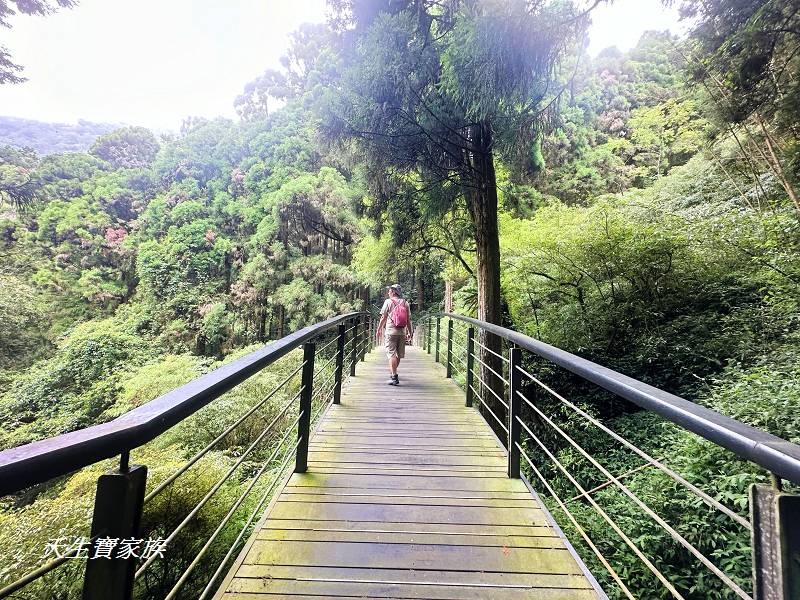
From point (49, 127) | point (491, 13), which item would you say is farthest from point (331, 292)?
point (49, 127)

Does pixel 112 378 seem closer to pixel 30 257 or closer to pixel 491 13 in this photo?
pixel 30 257

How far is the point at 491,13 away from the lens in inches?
124

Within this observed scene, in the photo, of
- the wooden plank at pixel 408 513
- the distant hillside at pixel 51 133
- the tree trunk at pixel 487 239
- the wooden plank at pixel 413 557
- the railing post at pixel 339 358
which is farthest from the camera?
→ the distant hillside at pixel 51 133

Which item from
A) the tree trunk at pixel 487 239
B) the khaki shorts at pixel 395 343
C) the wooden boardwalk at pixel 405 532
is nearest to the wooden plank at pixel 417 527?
the wooden boardwalk at pixel 405 532

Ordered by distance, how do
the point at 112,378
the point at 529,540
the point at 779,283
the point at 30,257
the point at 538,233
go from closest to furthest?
the point at 529,540 < the point at 779,283 < the point at 538,233 < the point at 112,378 < the point at 30,257

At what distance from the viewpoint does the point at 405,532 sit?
177 cm

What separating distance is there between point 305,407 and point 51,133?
68370 millimetres

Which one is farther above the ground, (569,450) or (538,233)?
(538,233)

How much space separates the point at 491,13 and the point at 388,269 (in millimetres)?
5372

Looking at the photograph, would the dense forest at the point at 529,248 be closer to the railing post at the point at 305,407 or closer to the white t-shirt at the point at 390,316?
the railing post at the point at 305,407

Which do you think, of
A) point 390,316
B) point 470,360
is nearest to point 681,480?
point 470,360

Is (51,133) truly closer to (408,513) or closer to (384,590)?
(408,513)

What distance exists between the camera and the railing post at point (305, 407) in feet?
7.61

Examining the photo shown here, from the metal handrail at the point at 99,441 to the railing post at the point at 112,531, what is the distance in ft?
0.20
